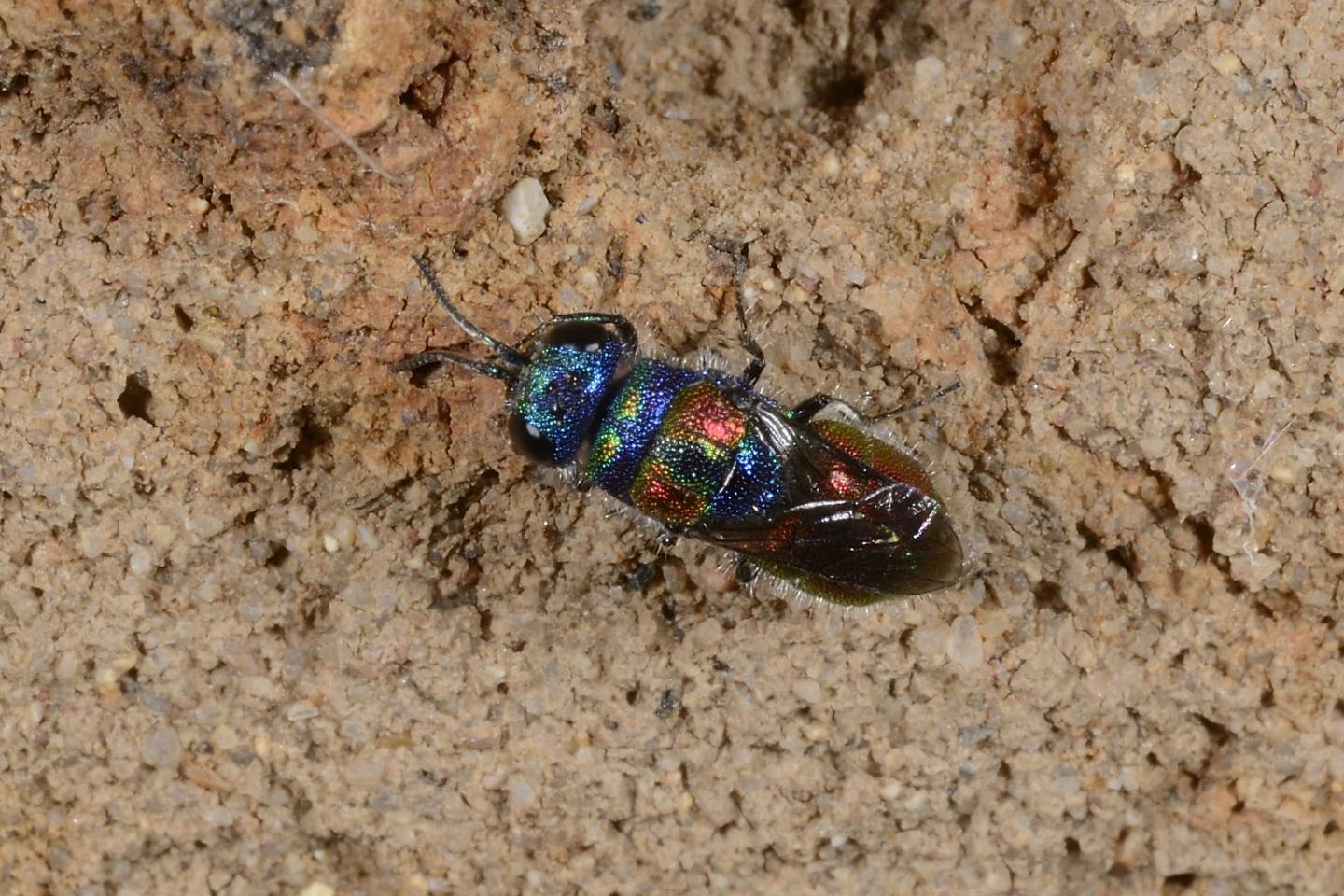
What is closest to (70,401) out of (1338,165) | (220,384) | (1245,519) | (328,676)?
(220,384)

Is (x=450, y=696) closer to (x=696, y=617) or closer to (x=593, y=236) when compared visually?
(x=696, y=617)

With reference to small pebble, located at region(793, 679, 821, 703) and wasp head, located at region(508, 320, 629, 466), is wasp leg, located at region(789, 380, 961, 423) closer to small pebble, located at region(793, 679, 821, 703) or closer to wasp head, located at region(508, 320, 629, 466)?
wasp head, located at region(508, 320, 629, 466)

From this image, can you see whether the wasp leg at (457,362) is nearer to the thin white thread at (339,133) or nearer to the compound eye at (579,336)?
the compound eye at (579,336)

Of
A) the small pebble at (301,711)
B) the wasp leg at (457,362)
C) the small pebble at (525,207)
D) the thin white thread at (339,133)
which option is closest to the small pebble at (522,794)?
the small pebble at (301,711)

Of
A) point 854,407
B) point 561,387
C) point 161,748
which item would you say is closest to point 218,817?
point 161,748

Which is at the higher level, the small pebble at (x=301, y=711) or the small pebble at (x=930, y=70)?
the small pebble at (x=930, y=70)

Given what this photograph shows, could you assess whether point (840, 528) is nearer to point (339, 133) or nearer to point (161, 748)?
point (339, 133)
